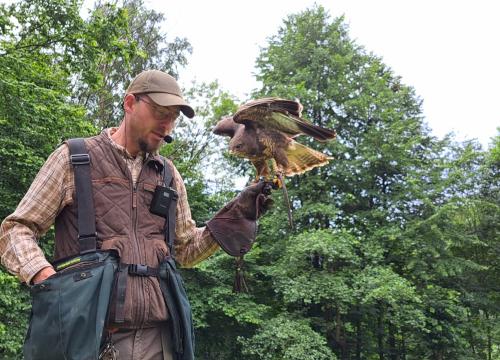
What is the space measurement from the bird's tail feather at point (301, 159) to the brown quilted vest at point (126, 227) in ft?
2.97

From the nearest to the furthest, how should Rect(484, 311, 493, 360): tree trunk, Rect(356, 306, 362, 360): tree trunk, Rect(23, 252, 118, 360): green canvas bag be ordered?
1. Rect(23, 252, 118, 360): green canvas bag
2. Rect(484, 311, 493, 360): tree trunk
3. Rect(356, 306, 362, 360): tree trunk

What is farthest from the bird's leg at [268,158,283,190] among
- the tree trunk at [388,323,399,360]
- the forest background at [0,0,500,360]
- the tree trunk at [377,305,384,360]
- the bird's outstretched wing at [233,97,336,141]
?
the tree trunk at [388,323,399,360]

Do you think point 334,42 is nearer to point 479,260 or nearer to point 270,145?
point 479,260

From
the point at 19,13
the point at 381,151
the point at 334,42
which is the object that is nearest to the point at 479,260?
the point at 381,151

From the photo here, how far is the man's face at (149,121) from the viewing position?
216 centimetres

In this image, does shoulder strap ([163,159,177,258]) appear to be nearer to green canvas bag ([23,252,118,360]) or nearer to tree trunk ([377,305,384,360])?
green canvas bag ([23,252,118,360])

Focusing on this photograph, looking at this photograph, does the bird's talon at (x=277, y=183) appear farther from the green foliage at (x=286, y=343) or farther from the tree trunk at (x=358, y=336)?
the tree trunk at (x=358, y=336)

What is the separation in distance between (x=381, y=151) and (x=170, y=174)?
15.4 m

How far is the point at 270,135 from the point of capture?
106 inches

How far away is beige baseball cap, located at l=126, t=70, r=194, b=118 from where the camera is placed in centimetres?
212

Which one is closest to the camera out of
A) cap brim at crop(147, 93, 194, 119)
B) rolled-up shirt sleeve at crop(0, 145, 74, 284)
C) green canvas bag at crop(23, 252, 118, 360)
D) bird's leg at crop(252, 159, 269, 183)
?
green canvas bag at crop(23, 252, 118, 360)

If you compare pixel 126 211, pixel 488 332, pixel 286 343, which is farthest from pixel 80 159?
pixel 488 332

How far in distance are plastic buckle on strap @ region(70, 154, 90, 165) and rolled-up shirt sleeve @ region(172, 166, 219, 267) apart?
556 millimetres

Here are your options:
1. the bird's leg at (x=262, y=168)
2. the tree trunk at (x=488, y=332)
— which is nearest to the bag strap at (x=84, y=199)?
the bird's leg at (x=262, y=168)
